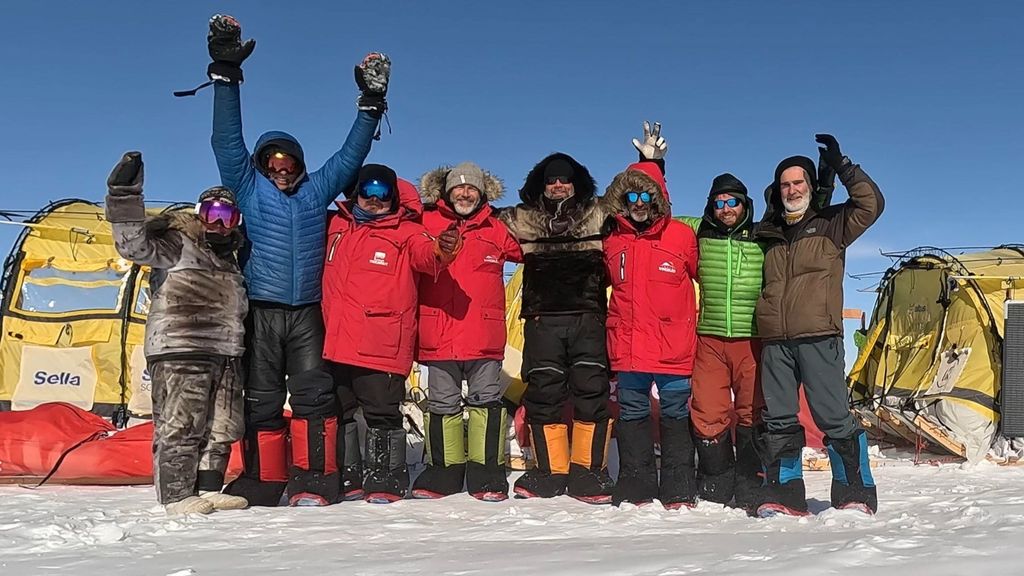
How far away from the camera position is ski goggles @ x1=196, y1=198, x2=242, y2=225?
159 inches

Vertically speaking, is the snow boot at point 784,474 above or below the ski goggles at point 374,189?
below

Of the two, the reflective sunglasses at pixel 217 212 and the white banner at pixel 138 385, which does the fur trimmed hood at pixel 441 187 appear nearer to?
the reflective sunglasses at pixel 217 212

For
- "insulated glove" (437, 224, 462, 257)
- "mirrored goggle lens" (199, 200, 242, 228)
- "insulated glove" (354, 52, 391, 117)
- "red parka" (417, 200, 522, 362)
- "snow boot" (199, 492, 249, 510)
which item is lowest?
"snow boot" (199, 492, 249, 510)

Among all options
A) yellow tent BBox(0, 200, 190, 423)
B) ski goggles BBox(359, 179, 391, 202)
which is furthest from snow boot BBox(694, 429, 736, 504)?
yellow tent BBox(0, 200, 190, 423)

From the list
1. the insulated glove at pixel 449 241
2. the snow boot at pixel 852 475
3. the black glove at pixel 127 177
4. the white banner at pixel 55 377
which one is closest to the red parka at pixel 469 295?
the insulated glove at pixel 449 241

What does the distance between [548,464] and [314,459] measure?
1.41 metres

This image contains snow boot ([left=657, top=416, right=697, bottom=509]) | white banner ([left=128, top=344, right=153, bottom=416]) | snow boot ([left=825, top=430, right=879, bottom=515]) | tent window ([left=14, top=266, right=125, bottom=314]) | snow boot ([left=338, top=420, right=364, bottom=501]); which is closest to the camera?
snow boot ([left=825, top=430, right=879, bottom=515])

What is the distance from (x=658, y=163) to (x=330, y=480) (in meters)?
2.87

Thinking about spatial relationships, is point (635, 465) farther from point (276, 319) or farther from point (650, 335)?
point (276, 319)

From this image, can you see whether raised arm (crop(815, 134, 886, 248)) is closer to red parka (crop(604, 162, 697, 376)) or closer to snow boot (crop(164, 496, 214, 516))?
red parka (crop(604, 162, 697, 376))

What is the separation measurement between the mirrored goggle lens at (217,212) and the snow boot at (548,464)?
2.19 m

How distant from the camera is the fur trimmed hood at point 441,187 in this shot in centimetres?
482

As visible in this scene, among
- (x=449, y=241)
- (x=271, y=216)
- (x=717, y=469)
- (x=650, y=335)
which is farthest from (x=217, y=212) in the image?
(x=717, y=469)

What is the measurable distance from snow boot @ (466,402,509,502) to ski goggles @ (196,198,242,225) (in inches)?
70.9
